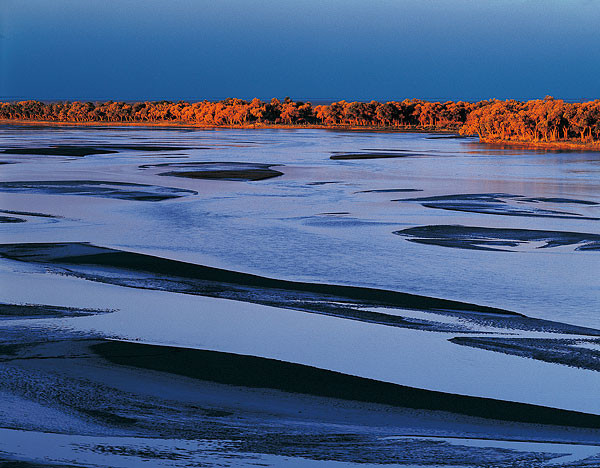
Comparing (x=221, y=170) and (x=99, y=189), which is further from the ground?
(x=221, y=170)

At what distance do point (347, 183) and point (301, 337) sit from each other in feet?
67.2

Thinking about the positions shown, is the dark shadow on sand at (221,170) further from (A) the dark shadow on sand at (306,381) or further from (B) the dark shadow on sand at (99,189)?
(A) the dark shadow on sand at (306,381)

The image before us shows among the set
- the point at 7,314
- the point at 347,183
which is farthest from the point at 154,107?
the point at 7,314

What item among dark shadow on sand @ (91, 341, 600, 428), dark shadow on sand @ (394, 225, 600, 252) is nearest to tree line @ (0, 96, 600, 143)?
dark shadow on sand @ (394, 225, 600, 252)

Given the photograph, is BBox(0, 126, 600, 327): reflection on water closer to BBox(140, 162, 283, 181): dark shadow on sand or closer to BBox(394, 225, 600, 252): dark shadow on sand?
BBox(394, 225, 600, 252): dark shadow on sand

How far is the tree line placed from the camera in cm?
7569

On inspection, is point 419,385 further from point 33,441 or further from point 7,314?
point 7,314

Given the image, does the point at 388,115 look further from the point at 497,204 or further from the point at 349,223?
the point at 349,223

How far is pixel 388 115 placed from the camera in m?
130

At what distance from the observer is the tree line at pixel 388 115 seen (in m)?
75.7

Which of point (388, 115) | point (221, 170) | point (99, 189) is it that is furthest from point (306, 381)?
point (388, 115)

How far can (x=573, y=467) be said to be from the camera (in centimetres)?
659

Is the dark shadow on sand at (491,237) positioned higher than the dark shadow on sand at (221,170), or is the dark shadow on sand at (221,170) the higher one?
the dark shadow on sand at (221,170)

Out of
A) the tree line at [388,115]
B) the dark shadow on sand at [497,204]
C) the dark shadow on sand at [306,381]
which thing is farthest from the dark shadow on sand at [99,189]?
the tree line at [388,115]
